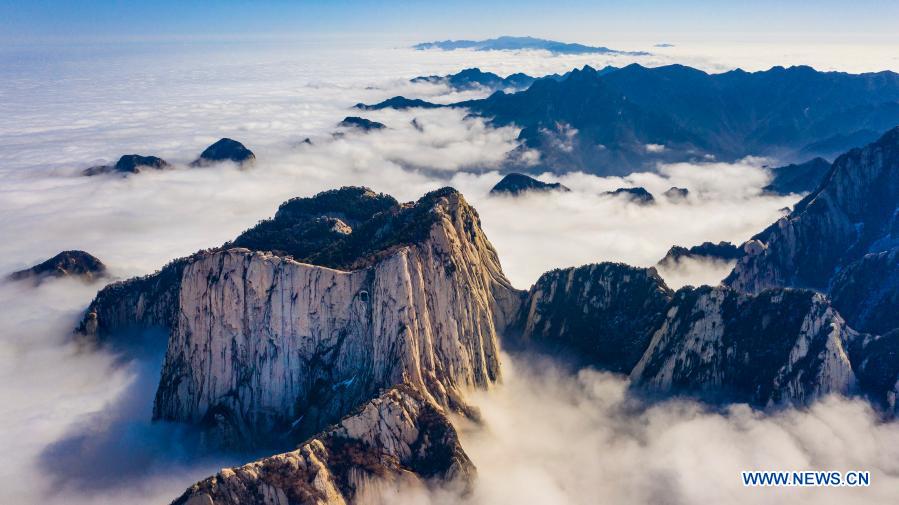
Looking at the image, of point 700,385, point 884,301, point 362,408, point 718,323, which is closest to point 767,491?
point 700,385

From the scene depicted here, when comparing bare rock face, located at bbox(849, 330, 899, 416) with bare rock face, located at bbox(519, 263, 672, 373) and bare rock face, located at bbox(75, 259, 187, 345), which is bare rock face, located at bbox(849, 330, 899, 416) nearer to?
bare rock face, located at bbox(519, 263, 672, 373)

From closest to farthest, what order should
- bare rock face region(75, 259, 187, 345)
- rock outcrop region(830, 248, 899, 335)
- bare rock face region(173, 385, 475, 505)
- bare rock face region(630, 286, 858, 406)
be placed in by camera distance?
bare rock face region(173, 385, 475, 505)
bare rock face region(630, 286, 858, 406)
rock outcrop region(830, 248, 899, 335)
bare rock face region(75, 259, 187, 345)

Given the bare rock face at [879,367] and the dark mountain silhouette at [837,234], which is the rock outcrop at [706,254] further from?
the bare rock face at [879,367]

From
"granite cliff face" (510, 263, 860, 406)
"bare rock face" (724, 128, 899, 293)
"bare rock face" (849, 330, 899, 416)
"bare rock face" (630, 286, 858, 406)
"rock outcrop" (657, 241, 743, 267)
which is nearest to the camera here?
"bare rock face" (849, 330, 899, 416)

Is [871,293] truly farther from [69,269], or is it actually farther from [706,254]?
[69,269]

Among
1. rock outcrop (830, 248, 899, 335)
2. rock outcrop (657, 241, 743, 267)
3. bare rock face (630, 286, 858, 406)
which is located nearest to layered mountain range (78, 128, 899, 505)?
bare rock face (630, 286, 858, 406)

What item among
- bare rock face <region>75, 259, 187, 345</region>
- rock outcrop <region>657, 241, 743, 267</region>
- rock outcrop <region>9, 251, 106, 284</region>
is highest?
rock outcrop <region>657, 241, 743, 267</region>

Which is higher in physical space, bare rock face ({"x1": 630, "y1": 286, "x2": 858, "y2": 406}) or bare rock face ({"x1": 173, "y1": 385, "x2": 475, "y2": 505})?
bare rock face ({"x1": 630, "y1": 286, "x2": 858, "y2": 406})
